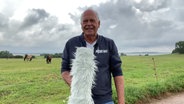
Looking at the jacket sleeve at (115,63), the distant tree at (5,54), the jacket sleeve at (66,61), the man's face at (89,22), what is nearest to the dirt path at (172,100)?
the jacket sleeve at (115,63)

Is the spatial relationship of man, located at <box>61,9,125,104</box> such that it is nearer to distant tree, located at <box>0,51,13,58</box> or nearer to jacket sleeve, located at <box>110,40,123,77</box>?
jacket sleeve, located at <box>110,40,123,77</box>

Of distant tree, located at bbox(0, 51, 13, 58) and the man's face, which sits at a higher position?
distant tree, located at bbox(0, 51, 13, 58)

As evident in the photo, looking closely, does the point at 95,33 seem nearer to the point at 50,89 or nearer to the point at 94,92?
the point at 94,92

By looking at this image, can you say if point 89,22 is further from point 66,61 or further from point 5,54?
point 5,54

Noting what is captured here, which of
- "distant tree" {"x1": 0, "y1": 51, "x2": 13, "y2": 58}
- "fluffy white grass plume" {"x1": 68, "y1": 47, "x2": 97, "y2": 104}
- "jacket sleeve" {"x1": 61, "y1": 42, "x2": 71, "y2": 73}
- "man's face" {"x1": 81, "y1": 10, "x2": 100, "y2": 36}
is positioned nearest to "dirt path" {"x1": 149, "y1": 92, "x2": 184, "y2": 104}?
"jacket sleeve" {"x1": 61, "y1": 42, "x2": 71, "y2": 73}

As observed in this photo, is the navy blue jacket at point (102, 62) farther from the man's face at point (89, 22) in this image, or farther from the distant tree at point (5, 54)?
the distant tree at point (5, 54)

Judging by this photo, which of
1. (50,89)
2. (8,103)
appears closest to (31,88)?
(50,89)

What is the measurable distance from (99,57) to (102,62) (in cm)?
5

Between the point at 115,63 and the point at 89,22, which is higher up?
the point at 89,22

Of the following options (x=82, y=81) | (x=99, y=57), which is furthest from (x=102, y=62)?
(x=82, y=81)

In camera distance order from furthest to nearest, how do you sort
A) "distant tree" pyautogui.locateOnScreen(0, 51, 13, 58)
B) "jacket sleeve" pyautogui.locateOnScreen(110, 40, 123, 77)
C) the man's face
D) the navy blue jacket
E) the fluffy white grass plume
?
"distant tree" pyautogui.locateOnScreen(0, 51, 13, 58), "jacket sleeve" pyautogui.locateOnScreen(110, 40, 123, 77), the navy blue jacket, the man's face, the fluffy white grass plume

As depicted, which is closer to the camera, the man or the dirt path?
the man

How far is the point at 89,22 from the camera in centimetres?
246

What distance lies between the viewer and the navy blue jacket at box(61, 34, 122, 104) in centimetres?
261
